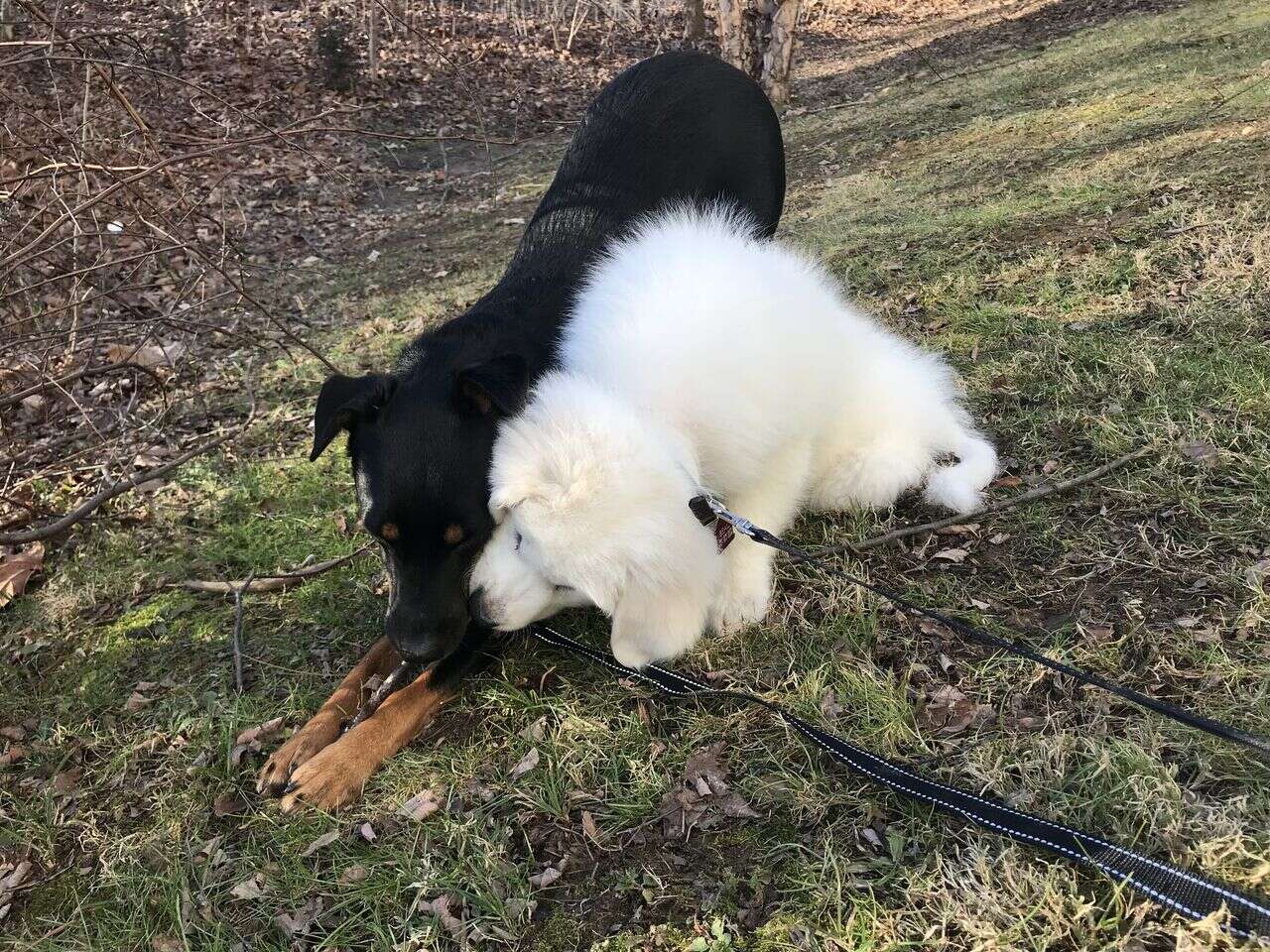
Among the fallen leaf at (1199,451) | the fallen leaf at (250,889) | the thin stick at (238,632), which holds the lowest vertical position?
the thin stick at (238,632)

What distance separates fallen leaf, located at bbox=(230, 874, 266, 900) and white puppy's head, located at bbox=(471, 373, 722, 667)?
0.93 meters

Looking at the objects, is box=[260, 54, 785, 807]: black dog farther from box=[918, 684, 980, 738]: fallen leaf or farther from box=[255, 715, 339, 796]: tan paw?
box=[918, 684, 980, 738]: fallen leaf

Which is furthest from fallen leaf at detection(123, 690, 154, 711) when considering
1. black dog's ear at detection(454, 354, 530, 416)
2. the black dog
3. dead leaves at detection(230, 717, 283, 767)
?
black dog's ear at detection(454, 354, 530, 416)

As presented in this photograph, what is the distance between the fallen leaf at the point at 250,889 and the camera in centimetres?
233

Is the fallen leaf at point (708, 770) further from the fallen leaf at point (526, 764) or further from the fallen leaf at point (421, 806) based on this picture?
the fallen leaf at point (421, 806)

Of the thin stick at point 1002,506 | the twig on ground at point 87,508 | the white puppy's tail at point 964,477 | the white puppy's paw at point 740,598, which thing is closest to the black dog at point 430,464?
the white puppy's paw at point 740,598

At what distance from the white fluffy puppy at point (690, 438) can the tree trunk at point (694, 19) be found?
1375 centimetres

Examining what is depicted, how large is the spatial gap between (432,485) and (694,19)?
1538 cm

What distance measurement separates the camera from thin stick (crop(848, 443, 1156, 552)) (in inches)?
128

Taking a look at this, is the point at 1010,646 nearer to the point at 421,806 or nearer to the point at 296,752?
the point at 421,806

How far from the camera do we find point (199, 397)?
5672mm

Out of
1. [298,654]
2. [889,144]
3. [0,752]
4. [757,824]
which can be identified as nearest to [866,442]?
[757,824]

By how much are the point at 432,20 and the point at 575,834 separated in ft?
56.8

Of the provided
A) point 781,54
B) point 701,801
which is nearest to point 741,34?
point 781,54
